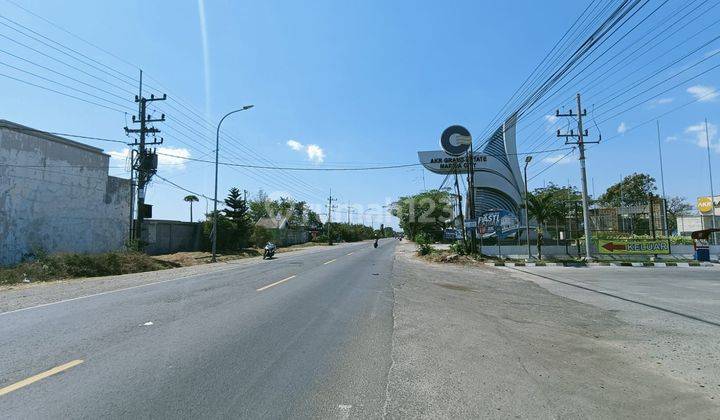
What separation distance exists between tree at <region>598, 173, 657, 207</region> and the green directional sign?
48510mm

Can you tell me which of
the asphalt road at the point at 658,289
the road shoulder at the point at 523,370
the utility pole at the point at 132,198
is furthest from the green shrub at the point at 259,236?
the road shoulder at the point at 523,370

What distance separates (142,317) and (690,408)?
28.7 ft

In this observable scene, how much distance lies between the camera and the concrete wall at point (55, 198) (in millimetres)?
23297

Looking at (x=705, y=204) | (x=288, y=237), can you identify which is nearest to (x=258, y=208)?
(x=288, y=237)

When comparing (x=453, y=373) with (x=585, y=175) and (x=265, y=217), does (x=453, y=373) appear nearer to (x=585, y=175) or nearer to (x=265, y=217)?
(x=585, y=175)

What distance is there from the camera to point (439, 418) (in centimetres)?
420

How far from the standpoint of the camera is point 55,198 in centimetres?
2622

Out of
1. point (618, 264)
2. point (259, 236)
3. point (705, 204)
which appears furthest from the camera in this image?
point (259, 236)

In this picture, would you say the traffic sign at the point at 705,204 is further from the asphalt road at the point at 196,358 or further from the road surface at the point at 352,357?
the asphalt road at the point at 196,358

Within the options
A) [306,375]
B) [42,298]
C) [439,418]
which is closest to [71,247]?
[42,298]

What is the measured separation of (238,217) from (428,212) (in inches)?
1637

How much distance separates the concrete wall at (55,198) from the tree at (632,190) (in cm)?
7233

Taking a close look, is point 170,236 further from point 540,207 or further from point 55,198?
point 540,207

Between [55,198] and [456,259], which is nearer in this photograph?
[55,198]
